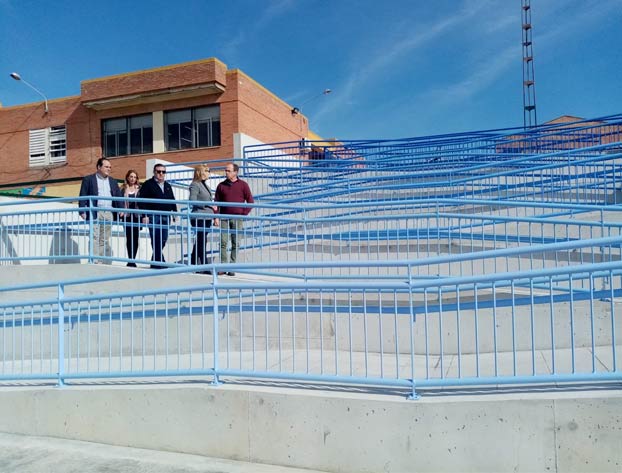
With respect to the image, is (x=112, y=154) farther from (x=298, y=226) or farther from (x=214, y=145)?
(x=298, y=226)

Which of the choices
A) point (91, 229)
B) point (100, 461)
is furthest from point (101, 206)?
point (100, 461)

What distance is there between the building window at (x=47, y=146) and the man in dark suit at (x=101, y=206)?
19.9 metres

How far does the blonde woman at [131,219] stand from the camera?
26.7 feet

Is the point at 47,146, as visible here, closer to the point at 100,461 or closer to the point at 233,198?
the point at 233,198

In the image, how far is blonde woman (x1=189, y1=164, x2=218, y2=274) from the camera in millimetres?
8034

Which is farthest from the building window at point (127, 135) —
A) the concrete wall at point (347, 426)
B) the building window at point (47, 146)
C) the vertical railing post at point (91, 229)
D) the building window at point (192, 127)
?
the concrete wall at point (347, 426)

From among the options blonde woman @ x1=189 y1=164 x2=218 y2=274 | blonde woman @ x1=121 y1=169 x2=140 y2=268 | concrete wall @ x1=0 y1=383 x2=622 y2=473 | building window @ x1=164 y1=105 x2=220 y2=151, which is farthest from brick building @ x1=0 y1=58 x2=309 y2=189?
concrete wall @ x1=0 y1=383 x2=622 y2=473

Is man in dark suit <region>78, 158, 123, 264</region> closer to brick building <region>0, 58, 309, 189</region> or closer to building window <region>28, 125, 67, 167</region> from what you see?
brick building <region>0, 58, 309, 189</region>

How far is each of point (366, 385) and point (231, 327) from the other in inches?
91.1

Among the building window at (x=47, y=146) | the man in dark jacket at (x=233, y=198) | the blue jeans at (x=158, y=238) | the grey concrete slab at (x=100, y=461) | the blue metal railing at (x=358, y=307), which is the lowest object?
the grey concrete slab at (x=100, y=461)

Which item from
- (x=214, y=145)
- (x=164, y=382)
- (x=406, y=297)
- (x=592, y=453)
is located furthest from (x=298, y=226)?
(x=214, y=145)

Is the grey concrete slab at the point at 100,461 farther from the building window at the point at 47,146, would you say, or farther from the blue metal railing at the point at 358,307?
the building window at the point at 47,146

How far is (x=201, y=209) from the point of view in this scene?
9.32m

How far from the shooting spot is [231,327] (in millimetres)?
6379
